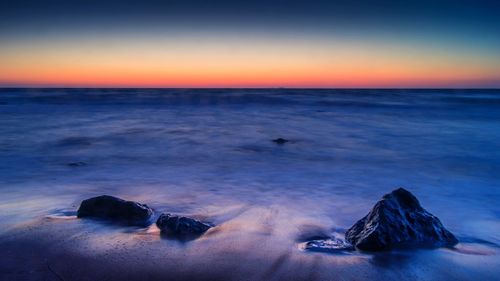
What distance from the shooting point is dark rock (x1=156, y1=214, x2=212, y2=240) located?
3518 mm

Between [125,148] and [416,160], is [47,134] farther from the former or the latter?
[416,160]

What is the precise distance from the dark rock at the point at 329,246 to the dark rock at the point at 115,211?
1.65 metres

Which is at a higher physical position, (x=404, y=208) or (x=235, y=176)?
(x=404, y=208)

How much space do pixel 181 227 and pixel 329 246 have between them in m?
1.35

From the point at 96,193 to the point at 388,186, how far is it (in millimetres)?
4462

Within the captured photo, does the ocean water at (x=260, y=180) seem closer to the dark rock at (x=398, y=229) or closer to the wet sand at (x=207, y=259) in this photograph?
the wet sand at (x=207, y=259)

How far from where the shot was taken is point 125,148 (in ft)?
33.3

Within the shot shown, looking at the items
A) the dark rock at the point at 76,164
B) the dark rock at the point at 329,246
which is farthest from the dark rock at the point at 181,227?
the dark rock at the point at 76,164

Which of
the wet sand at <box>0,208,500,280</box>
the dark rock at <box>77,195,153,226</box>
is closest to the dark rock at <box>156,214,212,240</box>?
the wet sand at <box>0,208,500,280</box>

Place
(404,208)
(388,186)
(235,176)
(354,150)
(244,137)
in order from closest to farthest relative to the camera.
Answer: (404,208) → (388,186) → (235,176) → (354,150) → (244,137)

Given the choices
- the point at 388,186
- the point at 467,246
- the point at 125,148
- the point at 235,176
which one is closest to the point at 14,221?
the point at 235,176

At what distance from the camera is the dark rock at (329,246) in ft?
10.6

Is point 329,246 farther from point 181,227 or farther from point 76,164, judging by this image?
point 76,164

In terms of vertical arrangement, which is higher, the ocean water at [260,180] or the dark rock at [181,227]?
the dark rock at [181,227]
